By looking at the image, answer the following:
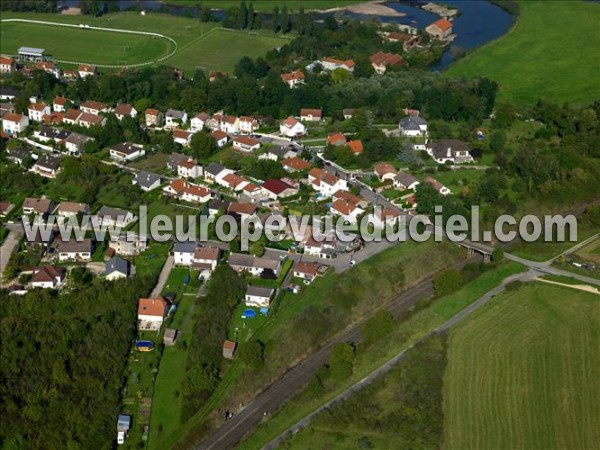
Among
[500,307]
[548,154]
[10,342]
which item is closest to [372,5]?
[548,154]

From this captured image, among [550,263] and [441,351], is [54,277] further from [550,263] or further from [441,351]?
[550,263]

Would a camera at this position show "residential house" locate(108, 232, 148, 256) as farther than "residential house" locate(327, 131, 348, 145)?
No

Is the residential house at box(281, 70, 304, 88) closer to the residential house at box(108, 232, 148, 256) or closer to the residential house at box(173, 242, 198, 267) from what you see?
the residential house at box(108, 232, 148, 256)

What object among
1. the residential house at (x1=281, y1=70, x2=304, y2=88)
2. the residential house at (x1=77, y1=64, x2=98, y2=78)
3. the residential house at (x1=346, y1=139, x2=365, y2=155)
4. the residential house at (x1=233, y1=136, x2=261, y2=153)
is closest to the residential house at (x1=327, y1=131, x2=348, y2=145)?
the residential house at (x1=346, y1=139, x2=365, y2=155)

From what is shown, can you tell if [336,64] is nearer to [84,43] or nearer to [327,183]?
[327,183]

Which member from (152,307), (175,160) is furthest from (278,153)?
(152,307)
